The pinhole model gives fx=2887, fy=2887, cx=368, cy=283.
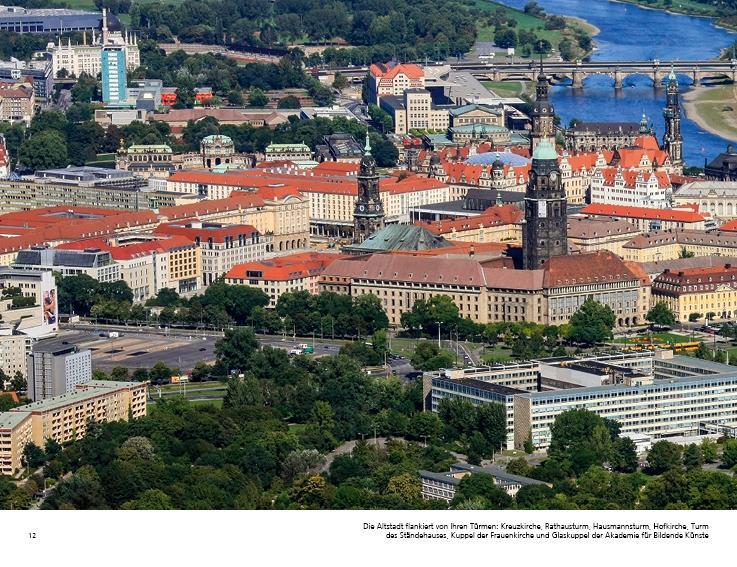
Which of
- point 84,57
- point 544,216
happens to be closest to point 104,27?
point 84,57

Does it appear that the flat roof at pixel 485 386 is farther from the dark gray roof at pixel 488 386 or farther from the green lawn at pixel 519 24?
the green lawn at pixel 519 24

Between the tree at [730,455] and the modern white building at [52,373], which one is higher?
the modern white building at [52,373]

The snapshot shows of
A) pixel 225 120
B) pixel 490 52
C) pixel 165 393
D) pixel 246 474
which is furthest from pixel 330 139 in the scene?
pixel 246 474

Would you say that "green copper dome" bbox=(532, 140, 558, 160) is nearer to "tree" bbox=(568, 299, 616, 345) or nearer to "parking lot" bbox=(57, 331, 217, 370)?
"tree" bbox=(568, 299, 616, 345)

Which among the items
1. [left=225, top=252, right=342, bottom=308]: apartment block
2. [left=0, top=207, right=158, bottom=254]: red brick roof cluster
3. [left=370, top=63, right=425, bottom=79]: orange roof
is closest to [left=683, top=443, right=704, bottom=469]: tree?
[left=225, top=252, right=342, bottom=308]: apartment block

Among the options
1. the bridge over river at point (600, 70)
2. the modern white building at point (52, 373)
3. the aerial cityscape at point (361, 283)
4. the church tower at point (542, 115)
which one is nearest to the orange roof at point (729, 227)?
the aerial cityscape at point (361, 283)
